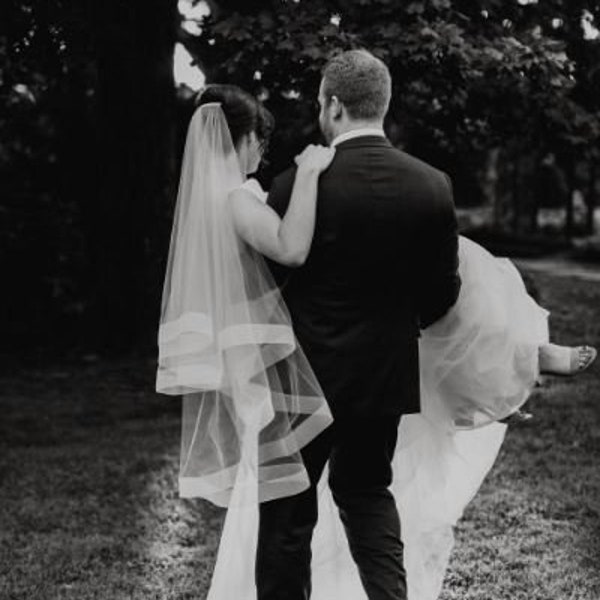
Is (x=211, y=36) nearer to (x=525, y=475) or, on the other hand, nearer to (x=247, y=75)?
(x=247, y=75)

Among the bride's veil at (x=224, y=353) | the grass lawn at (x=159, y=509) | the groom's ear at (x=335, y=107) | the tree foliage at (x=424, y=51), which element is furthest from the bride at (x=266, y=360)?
the tree foliage at (x=424, y=51)

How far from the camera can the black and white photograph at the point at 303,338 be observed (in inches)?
134

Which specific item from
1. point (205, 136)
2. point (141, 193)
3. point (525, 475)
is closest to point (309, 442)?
point (205, 136)

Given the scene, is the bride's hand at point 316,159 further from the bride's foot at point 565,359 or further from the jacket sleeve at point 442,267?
the bride's foot at point 565,359

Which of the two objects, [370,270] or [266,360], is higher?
[370,270]

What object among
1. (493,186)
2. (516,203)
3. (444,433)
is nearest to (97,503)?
(444,433)

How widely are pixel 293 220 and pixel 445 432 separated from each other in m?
1.37

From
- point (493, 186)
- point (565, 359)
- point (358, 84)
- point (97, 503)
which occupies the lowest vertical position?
point (493, 186)

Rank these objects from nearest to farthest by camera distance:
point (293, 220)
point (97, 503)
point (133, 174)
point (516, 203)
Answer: point (293, 220) → point (97, 503) → point (133, 174) → point (516, 203)

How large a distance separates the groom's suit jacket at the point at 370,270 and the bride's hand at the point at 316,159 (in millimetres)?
24

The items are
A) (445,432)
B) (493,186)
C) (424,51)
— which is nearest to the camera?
(445,432)

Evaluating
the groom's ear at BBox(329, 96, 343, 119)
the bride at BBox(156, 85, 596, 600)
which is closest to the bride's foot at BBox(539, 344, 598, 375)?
the bride at BBox(156, 85, 596, 600)

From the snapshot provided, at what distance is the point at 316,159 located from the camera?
130 inches

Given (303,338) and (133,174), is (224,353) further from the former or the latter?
(133,174)
